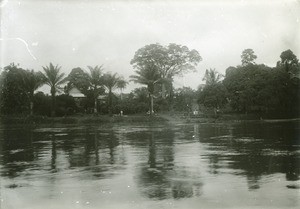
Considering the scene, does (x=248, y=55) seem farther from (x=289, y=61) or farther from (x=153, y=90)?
(x=153, y=90)

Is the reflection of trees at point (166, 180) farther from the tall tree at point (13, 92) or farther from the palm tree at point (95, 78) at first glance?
the palm tree at point (95, 78)

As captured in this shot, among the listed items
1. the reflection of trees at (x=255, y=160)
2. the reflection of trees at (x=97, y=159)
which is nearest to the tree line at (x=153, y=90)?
the reflection of trees at (x=97, y=159)

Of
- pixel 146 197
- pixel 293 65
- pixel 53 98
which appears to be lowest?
pixel 146 197

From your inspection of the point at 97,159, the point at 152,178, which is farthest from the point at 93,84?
the point at 152,178

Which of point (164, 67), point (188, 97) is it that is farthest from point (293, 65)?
point (164, 67)

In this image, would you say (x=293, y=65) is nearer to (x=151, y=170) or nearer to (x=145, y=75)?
(x=145, y=75)

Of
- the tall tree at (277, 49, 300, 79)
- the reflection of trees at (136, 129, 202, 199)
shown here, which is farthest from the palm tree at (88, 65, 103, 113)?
the reflection of trees at (136, 129, 202, 199)

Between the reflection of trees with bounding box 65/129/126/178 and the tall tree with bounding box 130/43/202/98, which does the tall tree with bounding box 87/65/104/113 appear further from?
the reflection of trees with bounding box 65/129/126/178

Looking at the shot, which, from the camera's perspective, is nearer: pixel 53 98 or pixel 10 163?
pixel 10 163
